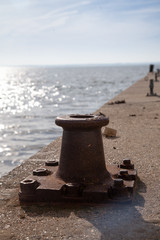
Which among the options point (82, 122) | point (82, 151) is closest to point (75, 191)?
point (82, 151)

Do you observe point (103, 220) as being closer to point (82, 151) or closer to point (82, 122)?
point (82, 151)

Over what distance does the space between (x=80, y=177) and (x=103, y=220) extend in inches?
28.6

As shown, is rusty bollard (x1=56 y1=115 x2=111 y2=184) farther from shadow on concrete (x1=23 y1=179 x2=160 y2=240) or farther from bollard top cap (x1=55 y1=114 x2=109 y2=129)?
shadow on concrete (x1=23 y1=179 x2=160 y2=240)

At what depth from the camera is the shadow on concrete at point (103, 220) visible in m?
3.27

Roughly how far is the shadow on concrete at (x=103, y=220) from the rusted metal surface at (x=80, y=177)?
0.32ft

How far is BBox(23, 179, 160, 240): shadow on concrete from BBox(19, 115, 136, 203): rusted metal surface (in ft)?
0.32

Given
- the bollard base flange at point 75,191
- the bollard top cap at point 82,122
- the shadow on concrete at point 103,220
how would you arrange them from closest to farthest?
the shadow on concrete at point 103,220, the bollard base flange at point 75,191, the bollard top cap at point 82,122

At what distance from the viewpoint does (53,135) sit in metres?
10.5

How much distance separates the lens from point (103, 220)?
356 cm

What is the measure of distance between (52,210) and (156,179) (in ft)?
5.01

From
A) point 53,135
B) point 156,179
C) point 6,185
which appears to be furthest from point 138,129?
point 6,185

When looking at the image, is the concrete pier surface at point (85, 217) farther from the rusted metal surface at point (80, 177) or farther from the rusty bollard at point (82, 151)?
the rusty bollard at point (82, 151)

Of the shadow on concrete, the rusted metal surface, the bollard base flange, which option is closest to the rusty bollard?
the rusted metal surface

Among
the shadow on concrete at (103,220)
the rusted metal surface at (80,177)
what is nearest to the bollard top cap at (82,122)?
the rusted metal surface at (80,177)
